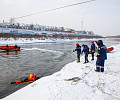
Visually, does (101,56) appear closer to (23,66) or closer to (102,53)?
(102,53)

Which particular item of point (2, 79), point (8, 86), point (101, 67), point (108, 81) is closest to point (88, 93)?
point (108, 81)

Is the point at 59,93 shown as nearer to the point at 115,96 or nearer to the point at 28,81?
the point at 115,96

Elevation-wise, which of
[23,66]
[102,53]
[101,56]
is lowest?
[23,66]

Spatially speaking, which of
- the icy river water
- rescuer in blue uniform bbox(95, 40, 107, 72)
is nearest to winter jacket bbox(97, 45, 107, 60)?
rescuer in blue uniform bbox(95, 40, 107, 72)

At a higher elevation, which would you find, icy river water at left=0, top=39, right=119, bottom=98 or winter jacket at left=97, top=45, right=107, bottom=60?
winter jacket at left=97, top=45, right=107, bottom=60

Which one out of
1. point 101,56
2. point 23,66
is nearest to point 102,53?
point 101,56

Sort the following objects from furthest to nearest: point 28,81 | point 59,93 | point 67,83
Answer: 1. point 28,81
2. point 67,83
3. point 59,93

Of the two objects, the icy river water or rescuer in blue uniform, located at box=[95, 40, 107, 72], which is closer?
rescuer in blue uniform, located at box=[95, 40, 107, 72]

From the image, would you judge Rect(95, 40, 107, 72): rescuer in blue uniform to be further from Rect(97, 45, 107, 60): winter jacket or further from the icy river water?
the icy river water

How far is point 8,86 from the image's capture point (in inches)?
209

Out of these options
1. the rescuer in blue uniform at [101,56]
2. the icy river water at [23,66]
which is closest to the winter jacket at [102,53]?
the rescuer in blue uniform at [101,56]

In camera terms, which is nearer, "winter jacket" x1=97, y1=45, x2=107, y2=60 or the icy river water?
"winter jacket" x1=97, y1=45, x2=107, y2=60

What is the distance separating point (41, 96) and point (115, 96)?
250cm

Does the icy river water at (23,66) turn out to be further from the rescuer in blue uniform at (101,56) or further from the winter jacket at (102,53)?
the winter jacket at (102,53)
